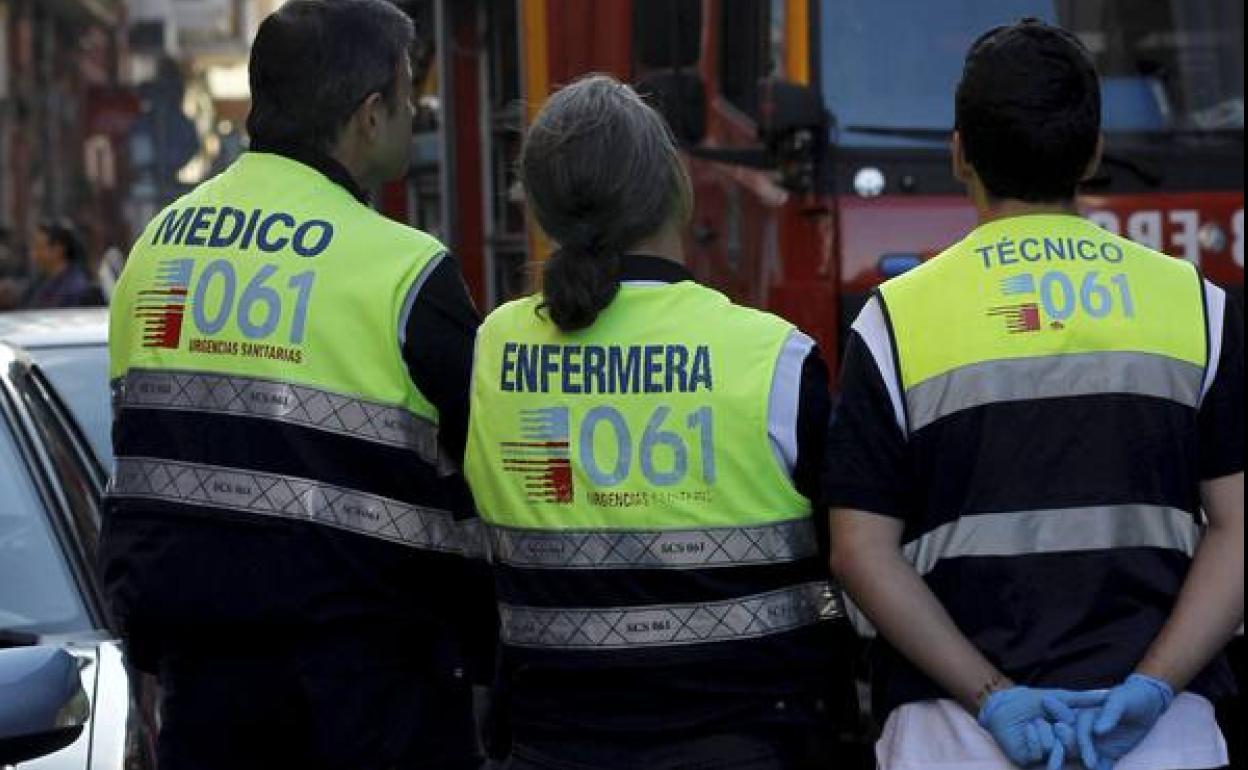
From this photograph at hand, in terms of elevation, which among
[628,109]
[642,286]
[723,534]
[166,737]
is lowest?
[166,737]

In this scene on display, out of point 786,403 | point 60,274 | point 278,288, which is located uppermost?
point 278,288

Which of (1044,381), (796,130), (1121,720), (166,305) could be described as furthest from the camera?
A: (796,130)

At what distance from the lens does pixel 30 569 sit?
466 cm

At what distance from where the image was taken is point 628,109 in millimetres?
3459

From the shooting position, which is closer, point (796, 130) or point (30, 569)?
point (30, 569)

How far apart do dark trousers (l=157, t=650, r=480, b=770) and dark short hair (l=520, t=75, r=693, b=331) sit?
0.61m

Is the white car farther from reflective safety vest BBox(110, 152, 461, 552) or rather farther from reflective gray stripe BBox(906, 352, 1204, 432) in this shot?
reflective gray stripe BBox(906, 352, 1204, 432)

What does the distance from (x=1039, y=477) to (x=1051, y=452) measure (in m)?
0.04

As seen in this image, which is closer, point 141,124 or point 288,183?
point 288,183

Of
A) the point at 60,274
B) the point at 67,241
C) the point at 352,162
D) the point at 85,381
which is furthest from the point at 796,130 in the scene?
the point at 67,241

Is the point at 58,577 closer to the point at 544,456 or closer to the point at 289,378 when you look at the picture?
the point at 289,378

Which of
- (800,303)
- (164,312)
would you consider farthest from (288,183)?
(800,303)

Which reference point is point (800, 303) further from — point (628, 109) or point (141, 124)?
point (141, 124)

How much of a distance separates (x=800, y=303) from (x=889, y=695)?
4.00 meters
